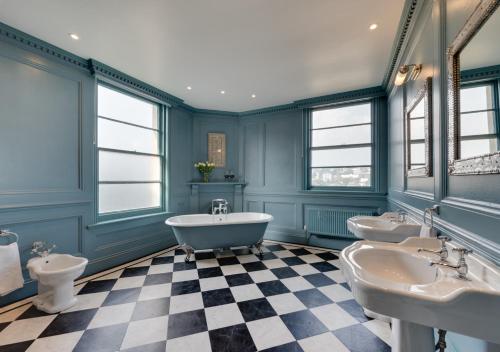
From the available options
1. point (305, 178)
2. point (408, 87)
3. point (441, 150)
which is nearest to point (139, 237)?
point (305, 178)

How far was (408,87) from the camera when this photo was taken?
209 cm

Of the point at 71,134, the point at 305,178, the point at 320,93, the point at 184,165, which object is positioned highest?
the point at 320,93

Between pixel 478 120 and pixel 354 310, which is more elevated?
pixel 478 120

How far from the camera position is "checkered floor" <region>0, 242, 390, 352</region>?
61.4 inches

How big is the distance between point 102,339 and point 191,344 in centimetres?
66

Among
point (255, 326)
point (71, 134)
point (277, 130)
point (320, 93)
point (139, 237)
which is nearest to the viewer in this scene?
point (255, 326)

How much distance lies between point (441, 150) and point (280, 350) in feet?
5.37

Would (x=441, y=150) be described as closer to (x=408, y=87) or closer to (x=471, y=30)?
(x=471, y=30)

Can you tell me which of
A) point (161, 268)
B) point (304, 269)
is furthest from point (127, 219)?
point (304, 269)

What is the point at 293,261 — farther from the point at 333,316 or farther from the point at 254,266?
the point at 333,316

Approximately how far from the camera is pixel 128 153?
3.19 metres

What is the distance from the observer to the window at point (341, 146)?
3.48 meters

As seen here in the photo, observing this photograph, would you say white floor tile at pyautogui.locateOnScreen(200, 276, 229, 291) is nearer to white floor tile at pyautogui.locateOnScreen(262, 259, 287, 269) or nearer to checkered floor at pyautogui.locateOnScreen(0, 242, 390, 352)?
checkered floor at pyautogui.locateOnScreen(0, 242, 390, 352)

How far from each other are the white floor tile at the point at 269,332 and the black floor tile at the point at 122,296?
47.4 inches
